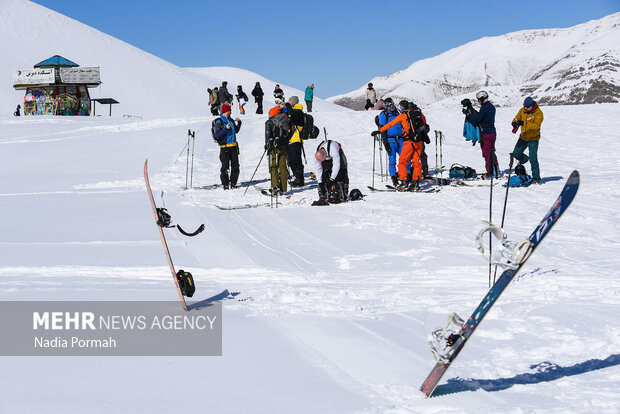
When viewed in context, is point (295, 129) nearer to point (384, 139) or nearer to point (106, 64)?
point (384, 139)

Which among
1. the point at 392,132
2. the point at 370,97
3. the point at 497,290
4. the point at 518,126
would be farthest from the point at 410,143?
the point at 370,97

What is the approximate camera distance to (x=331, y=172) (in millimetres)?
10930

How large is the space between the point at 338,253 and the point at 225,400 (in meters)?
4.36

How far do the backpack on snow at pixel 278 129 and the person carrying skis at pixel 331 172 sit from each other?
3.43ft

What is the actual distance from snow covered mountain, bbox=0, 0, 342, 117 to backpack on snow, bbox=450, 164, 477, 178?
158ft

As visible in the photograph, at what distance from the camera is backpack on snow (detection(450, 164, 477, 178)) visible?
44.4 feet

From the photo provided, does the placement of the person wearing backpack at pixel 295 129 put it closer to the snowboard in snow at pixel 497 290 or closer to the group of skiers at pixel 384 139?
the group of skiers at pixel 384 139

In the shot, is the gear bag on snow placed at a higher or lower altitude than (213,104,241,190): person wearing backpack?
lower

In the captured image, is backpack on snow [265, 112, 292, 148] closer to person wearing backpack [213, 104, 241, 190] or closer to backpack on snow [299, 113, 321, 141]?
backpack on snow [299, 113, 321, 141]

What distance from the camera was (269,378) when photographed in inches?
131

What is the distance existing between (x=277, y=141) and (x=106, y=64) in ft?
217

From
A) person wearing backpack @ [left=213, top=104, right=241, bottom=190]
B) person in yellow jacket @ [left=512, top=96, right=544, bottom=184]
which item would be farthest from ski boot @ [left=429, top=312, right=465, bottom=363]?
person wearing backpack @ [left=213, top=104, right=241, bottom=190]

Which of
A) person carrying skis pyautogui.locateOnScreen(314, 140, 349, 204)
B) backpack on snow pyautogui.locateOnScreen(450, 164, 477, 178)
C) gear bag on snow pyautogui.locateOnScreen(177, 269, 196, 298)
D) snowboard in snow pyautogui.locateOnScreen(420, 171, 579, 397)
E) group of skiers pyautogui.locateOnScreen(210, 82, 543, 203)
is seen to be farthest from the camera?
backpack on snow pyautogui.locateOnScreen(450, 164, 477, 178)

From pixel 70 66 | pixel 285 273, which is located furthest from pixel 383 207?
pixel 70 66
